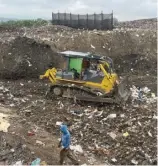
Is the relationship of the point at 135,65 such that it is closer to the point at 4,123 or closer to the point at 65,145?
the point at 4,123

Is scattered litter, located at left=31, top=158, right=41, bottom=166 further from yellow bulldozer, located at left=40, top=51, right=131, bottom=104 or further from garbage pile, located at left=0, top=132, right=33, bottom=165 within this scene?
yellow bulldozer, located at left=40, top=51, right=131, bottom=104

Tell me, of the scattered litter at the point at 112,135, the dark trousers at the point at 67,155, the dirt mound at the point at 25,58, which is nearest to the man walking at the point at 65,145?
the dark trousers at the point at 67,155

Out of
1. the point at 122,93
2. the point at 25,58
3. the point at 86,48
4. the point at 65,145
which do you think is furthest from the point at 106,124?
the point at 86,48

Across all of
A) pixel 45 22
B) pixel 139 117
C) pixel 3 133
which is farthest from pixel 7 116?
pixel 45 22

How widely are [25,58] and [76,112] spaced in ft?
24.4

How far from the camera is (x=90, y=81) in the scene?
1539cm

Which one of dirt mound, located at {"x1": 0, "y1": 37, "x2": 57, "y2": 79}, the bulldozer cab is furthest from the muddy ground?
the bulldozer cab

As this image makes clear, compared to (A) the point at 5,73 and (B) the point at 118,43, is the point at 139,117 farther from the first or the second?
(B) the point at 118,43

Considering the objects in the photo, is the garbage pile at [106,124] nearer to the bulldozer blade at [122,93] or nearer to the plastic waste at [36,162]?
the bulldozer blade at [122,93]

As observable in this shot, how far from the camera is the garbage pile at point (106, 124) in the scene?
428 inches

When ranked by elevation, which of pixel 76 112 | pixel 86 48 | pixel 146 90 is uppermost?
pixel 86 48

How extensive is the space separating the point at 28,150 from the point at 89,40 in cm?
1417

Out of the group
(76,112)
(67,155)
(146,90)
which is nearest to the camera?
(67,155)

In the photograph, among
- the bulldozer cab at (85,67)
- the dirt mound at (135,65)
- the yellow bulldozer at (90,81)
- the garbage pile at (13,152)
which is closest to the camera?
the garbage pile at (13,152)
